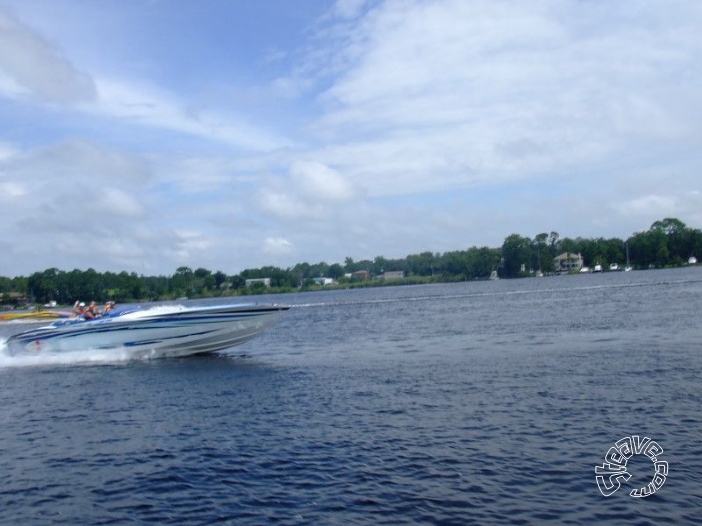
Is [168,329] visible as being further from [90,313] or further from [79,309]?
[79,309]

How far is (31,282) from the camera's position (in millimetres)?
149125

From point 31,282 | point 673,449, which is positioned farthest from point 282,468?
point 31,282

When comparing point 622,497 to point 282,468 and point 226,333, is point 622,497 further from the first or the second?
point 226,333

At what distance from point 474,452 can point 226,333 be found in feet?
68.0
